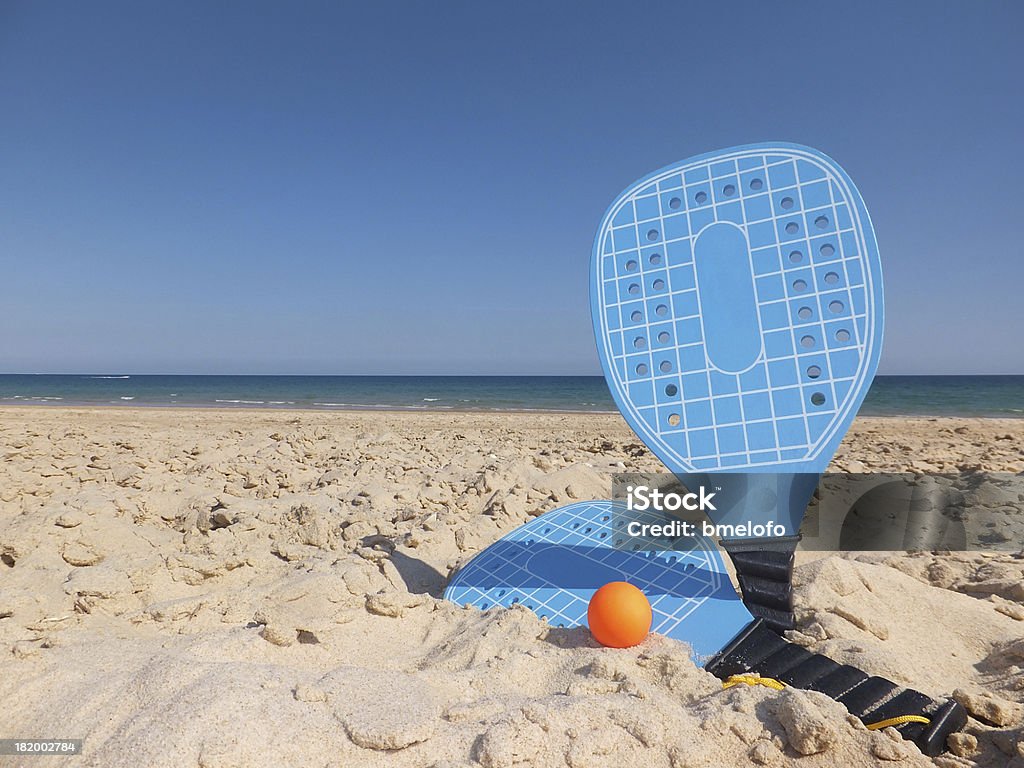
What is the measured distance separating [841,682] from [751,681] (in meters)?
0.23

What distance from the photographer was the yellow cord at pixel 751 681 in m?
1.52

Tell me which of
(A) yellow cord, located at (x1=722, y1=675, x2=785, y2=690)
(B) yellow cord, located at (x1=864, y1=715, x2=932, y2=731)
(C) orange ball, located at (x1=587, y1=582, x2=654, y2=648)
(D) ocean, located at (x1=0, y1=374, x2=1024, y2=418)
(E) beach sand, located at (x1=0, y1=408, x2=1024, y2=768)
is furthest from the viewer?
(D) ocean, located at (x1=0, y1=374, x2=1024, y2=418)

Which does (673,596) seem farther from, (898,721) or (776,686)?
(898,721)

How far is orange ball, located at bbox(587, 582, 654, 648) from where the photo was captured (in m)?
1.71

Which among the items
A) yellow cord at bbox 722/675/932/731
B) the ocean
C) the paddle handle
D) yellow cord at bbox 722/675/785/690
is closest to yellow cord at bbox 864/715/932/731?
yellow cord at bbox 722/675/932/731

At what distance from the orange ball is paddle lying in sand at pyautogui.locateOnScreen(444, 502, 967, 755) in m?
0.21

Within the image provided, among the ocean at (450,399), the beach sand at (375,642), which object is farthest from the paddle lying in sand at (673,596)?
the ocean at (450,399)

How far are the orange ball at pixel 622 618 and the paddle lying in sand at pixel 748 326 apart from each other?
0.49 m

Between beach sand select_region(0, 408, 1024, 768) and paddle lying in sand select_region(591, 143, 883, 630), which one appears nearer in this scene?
beach sand select_region(0, 408, 1024, 768)

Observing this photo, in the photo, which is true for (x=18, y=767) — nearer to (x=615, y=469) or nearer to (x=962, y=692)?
(x=962, y=692)

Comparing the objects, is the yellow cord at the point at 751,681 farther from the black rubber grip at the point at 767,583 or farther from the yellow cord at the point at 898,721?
the black rubber grip at the point at 767,583

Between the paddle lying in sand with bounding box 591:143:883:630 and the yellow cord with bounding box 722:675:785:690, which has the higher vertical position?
the paddle lying in sand with bounding box 591:143:883:630

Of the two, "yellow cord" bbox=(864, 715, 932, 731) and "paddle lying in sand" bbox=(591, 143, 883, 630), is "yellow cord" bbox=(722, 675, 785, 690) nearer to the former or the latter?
"yellow cord" bbox=(864, 715, 932, 731)

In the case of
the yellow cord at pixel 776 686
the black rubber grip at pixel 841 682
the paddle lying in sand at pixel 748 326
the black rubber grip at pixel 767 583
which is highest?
the paddle lying in sand at pixel 748 326
